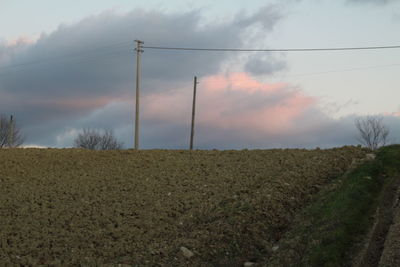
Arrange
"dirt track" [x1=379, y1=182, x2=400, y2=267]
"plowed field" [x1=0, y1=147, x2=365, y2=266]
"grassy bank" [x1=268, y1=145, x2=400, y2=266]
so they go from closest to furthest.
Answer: "dirt track" [x1=379, y1=182, x2=400, y2=267], "grassy bank" [x1=268, y1=145, x2=400, y2=266], "plowed field" [x1=0, y1=147, x2=365, y2=266]

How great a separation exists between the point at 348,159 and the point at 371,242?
891cm

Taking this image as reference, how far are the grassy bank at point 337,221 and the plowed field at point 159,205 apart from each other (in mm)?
671

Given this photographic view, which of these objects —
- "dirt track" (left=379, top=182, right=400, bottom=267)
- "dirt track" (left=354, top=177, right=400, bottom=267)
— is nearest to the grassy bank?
"dirt track" (left=354, top=177, right=400, bottom=267)

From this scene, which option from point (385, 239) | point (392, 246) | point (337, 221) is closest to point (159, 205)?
point (337, 221)

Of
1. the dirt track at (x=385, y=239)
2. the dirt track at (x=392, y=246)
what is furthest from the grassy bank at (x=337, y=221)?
the dirt track at (x=392, y=246)

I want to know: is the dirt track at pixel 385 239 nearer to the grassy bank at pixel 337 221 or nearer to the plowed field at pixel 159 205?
the grassy bank at pixel 337 221

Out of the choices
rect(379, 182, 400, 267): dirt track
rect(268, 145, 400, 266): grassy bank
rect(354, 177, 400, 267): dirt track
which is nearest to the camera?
rect(379, 182, 400, 267): dirt track

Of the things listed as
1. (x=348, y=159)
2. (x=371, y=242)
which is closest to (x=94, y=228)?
(x=371, y=242)

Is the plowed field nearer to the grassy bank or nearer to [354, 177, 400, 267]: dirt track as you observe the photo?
the grassy bank

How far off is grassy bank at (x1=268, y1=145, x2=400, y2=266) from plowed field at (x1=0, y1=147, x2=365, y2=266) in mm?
671

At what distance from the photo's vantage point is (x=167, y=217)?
15.1 m

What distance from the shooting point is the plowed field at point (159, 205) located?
41.9ft

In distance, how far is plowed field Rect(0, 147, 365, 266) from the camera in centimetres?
1277

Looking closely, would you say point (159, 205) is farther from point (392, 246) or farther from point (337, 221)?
point (392, 246)
